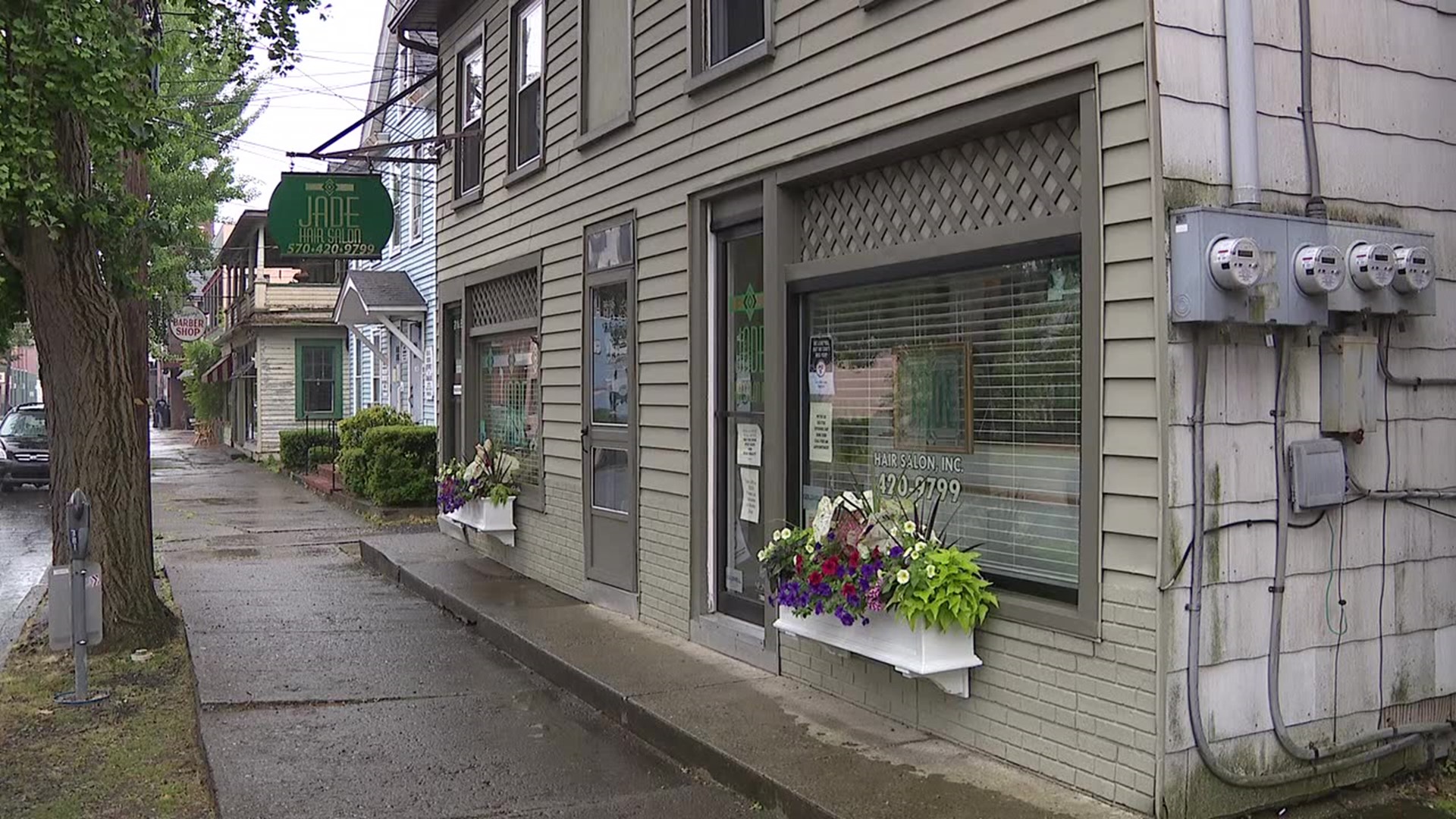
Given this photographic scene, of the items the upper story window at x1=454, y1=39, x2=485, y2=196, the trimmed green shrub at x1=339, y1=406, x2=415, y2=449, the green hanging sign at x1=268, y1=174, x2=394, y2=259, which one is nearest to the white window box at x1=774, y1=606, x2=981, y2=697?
the upper story window at x1=454, y1=39, x2=485, y2=196

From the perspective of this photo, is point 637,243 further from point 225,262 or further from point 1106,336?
point 225,262

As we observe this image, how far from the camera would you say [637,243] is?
8.09 meters

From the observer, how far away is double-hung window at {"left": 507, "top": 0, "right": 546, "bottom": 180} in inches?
399

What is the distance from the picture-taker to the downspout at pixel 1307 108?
4.47m

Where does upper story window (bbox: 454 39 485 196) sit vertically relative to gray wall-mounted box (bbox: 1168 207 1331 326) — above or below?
above

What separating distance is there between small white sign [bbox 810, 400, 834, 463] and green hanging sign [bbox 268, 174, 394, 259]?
8.41 metres

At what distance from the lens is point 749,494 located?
7.10 m

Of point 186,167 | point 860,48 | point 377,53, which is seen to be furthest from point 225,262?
point 860,48

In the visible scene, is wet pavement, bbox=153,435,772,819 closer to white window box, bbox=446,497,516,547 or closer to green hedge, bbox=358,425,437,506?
white window box, bbox=446,497,516,547

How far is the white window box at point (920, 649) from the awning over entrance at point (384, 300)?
14899 millimetres

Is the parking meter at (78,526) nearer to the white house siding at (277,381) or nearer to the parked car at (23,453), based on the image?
the parked car at (23,453)

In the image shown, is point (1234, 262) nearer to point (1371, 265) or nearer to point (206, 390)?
point (1371, 265)

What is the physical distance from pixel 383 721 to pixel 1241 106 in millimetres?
5056

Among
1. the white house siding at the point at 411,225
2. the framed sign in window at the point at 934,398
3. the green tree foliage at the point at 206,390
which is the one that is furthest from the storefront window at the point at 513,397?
the green tree foliage at the point at 206,390
